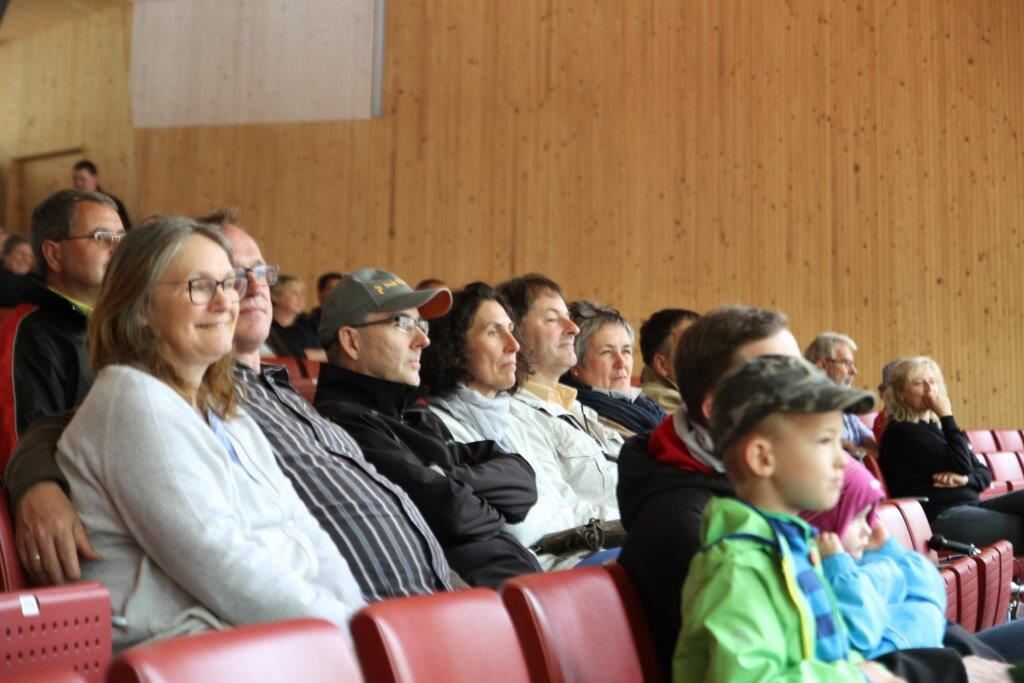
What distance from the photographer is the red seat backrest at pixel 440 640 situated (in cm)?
127

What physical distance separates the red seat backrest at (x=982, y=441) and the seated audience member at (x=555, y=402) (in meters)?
3.74

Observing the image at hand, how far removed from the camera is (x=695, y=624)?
4.55ft

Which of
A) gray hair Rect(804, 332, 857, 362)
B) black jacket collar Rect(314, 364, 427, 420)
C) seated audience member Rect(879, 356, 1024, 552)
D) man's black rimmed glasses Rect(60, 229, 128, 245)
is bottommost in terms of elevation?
seated audience member Rect(879, 356, 1024, 552)

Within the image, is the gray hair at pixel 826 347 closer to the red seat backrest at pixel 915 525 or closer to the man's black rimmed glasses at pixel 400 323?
the red seat backrest at pixel 915 525

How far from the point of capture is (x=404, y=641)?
1291mm

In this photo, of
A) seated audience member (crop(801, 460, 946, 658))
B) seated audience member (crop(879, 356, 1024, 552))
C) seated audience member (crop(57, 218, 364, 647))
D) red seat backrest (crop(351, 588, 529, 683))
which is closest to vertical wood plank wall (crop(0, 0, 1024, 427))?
seated audience member (crop(879, 356, 1024, 552))

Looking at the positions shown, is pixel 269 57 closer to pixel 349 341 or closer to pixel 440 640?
pixel 349 341

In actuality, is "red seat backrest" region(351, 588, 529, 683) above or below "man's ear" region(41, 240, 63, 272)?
below

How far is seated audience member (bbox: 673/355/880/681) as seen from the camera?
53.2 inches

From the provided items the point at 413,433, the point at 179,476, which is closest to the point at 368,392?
the point at 413,433

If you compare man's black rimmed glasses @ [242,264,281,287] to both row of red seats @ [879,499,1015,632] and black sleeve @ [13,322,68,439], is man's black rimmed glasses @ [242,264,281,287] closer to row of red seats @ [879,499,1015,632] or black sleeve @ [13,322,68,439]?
black sleeve @ [13,322,68,439]

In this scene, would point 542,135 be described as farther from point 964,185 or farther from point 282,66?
point 964,185

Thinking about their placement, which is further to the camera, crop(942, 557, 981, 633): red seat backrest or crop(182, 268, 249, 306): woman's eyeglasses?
crop(942, 557, 981, 633): red seat backrest

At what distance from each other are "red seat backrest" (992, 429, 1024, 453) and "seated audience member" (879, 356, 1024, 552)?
2.20 m
